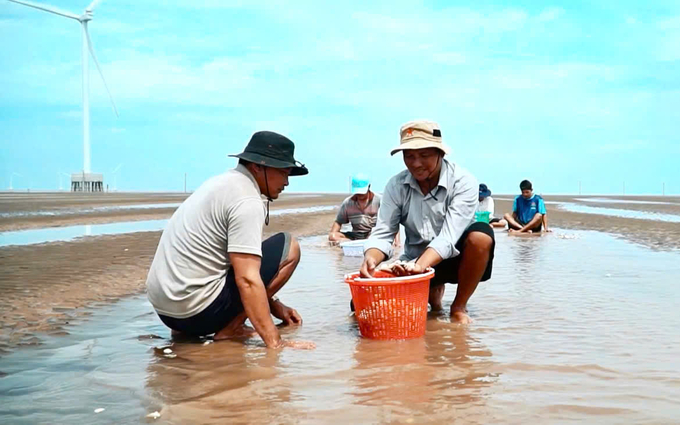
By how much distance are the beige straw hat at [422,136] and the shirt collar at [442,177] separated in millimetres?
200

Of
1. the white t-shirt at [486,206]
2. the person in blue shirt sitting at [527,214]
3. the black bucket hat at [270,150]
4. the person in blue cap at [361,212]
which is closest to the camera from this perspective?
the black bucket hat at [270,150]

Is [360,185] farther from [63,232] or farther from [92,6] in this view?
[92,6]

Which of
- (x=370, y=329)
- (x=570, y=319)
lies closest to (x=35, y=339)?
(x=370, y=329)

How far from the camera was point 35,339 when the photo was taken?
4.39 meters

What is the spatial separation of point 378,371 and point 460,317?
1.41m

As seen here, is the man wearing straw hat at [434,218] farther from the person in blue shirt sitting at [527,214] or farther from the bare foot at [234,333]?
the person in blue shirt sitting at [527,214]

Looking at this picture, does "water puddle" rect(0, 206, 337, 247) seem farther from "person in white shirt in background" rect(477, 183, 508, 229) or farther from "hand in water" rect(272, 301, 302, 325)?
"hand in water" rect(272, 301, 302, 325)

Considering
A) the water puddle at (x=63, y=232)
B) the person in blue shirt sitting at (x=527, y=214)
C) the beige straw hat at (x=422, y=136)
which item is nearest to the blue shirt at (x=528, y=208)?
the person in blue shirt sitting at (x=527, y=214)

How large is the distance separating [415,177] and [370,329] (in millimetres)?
1081

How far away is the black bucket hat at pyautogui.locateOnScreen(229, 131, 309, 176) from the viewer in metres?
3.86

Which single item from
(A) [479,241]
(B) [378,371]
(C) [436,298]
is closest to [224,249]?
(B) [378,371]

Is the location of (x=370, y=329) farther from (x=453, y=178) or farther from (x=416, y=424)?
(x=416, y=424)

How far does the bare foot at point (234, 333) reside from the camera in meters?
4.25

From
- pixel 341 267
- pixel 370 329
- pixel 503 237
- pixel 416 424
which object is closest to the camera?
pixel 416 424
